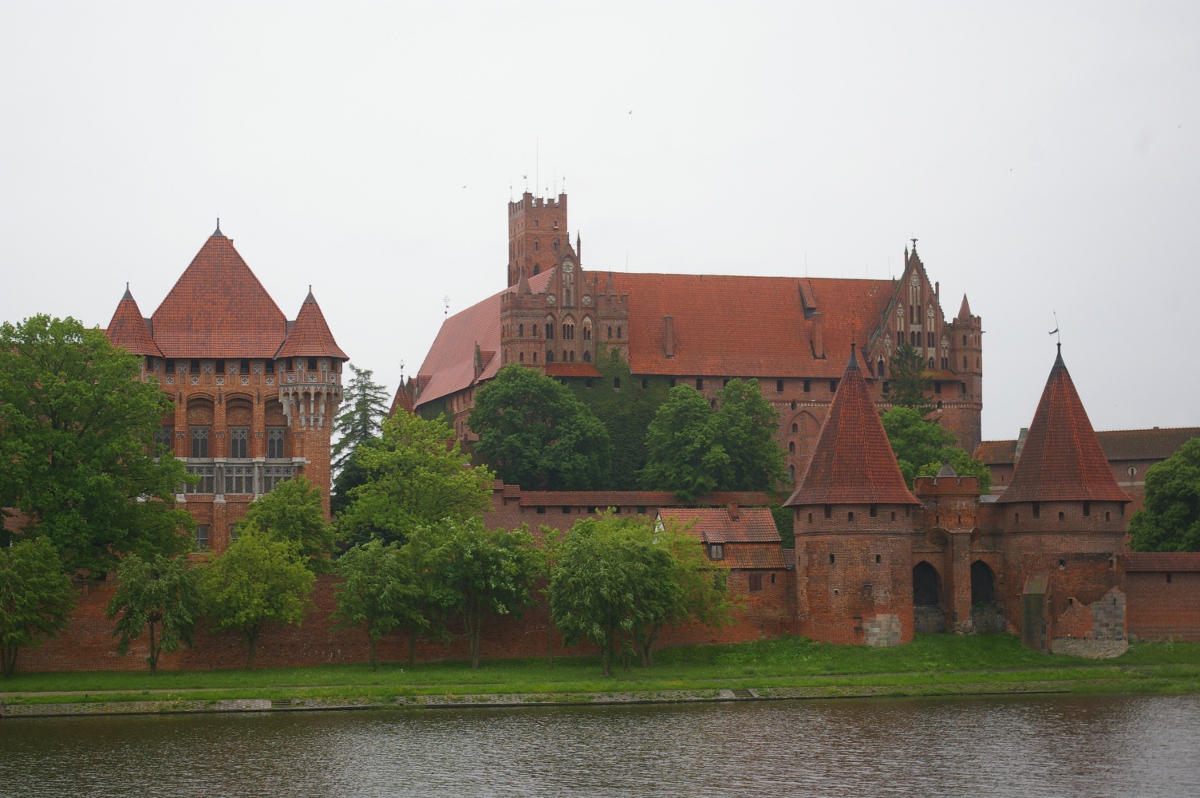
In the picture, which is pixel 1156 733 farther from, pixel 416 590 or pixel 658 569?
pixel 416 590

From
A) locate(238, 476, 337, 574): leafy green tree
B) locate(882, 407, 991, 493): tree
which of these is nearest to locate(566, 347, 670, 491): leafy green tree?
locate(882, 407, 991, 493): tree

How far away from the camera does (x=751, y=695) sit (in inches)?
2055

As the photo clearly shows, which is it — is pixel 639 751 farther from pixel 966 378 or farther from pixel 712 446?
pixel 966 378

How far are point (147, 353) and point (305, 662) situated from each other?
1817 centimetres

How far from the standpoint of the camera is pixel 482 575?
184ft

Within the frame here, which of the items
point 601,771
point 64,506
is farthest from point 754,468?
point 601,771

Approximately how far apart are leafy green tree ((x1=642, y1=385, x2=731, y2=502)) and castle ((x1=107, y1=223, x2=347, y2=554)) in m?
14.7

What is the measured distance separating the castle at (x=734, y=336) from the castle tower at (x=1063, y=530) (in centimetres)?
2906

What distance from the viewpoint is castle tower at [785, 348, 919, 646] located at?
2274 inches

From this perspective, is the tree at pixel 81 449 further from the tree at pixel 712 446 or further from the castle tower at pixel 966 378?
the castle tower at pixel 966 378

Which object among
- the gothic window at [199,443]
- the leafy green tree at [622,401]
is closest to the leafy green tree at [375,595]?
the gothic window at [199,443]

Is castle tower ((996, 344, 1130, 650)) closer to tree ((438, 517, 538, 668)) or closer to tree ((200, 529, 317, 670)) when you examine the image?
tree ((438, 517, 538, 668))

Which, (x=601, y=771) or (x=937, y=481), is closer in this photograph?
(x=601, y=771)

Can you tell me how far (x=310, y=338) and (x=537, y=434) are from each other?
1184cm
